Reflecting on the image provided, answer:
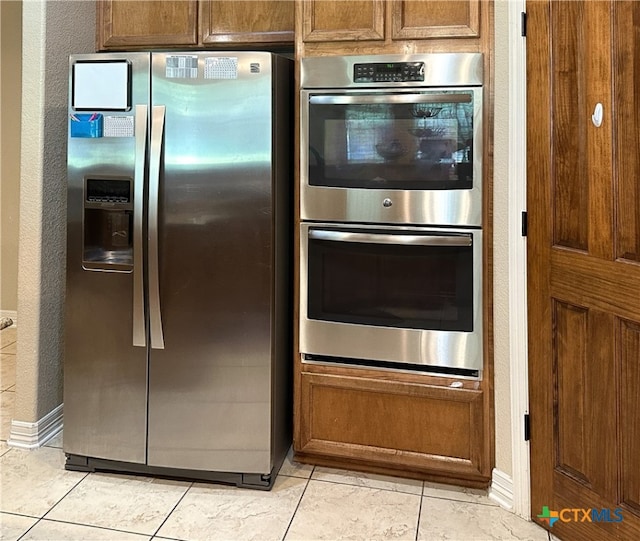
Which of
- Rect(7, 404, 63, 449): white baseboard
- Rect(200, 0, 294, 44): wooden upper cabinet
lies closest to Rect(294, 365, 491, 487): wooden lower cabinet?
Rect(7, 404, 63, 449): white baseboard

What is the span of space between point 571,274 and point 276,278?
106 cm

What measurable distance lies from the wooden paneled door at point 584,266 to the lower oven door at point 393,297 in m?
0.26

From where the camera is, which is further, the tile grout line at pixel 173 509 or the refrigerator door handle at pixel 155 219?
the refrigerator door handle at pixel 155 219

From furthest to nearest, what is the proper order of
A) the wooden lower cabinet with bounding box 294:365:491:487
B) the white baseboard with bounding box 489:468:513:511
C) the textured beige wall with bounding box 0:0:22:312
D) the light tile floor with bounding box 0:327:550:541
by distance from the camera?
the textured beige wall with bounding box 0:0:22:312 → the wooden lower cabinet with bounding box 294:365:491:487 → the white baseboard with bounding box 489:468:513:511 → the light tile floor with bounding box 0:327:550:541

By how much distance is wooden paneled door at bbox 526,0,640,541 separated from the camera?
5.31ft

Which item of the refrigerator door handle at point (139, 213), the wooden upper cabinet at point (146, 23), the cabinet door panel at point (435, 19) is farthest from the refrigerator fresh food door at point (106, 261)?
the cabinet door panel at point (435, 19)

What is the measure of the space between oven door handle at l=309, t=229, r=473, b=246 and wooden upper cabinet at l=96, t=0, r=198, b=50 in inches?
46.2

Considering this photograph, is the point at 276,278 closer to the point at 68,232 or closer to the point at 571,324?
the point at 68,232

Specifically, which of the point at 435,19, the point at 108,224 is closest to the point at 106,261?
the point at 108,224

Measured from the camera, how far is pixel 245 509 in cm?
206

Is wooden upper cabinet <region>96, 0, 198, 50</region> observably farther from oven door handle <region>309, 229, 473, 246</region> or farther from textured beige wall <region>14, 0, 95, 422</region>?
oven door handle <region>309, 229, 473, 246</region>

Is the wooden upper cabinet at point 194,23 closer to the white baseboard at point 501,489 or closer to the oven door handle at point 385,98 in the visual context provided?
the oven door handle at point 385,98

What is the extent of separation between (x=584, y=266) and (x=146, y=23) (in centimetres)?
219

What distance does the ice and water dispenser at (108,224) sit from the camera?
2178 mm
